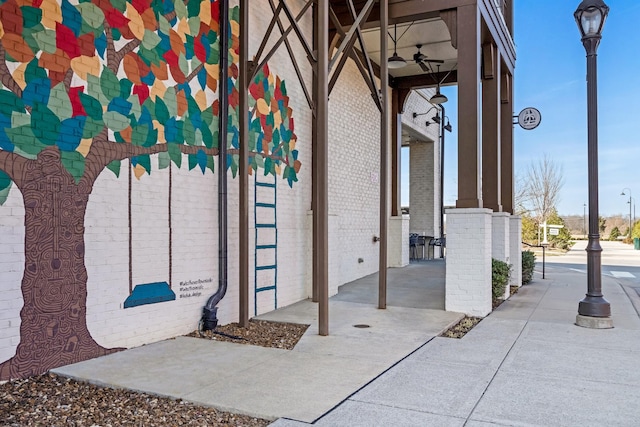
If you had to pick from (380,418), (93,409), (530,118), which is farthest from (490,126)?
(93,409)

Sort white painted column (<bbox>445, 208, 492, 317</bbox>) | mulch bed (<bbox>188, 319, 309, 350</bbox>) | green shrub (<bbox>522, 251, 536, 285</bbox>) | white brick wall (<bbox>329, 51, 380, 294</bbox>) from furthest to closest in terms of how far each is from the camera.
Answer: green shrub (<bbox>522, 251, 536, 285</bbox>)
white brick wall (<bbox>329, 51, 380, 294</bbox>)
white painted column (<bbox>445, 208, 492, 317</bbox>)
mulch bed (<bbox>188, 319, 309, 350</bbox>)

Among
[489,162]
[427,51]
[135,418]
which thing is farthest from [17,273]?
[427,51]

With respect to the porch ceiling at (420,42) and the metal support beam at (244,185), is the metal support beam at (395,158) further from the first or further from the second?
the metal support beam at (244,185)

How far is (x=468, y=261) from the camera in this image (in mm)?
8273

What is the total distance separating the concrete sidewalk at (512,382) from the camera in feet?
12.6

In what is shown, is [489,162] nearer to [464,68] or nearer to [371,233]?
[464,68]

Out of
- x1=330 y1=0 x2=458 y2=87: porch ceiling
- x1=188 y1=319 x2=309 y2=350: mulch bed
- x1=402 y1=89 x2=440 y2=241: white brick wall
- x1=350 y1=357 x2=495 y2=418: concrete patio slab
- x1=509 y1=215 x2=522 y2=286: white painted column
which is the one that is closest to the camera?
x1=350 y1=357 x2=495 y2=418: concrete patio slab

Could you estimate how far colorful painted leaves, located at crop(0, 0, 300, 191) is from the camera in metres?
4.60

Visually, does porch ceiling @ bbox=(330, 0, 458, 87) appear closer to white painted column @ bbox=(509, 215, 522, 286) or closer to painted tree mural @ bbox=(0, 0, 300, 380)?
painted tree mural @ bbox=(0, 0, 300, 380)

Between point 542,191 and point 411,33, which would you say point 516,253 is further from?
point 542,191

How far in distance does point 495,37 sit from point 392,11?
266 cm

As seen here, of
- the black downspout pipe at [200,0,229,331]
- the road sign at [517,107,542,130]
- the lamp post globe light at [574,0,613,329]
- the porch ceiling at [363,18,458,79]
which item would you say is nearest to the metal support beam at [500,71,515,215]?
the road sign at [517,107,542,130]

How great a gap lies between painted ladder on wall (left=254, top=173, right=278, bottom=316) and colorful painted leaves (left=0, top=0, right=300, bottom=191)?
99 cm

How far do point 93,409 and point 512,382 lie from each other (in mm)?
3604
